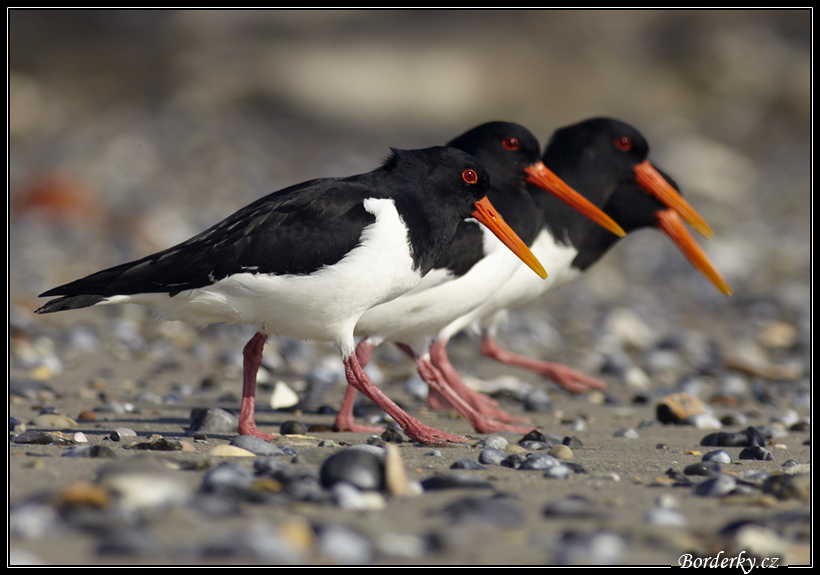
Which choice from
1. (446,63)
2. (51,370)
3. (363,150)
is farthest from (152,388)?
(446,63)

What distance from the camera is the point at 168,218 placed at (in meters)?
11.9

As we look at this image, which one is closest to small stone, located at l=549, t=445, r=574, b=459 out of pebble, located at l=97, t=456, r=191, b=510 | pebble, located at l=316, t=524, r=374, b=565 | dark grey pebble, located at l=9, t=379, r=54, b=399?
pebble, located at l=316, t=524, r=374, b=565

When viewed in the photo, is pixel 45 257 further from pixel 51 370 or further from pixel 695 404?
pixel 695 404

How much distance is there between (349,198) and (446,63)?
18387 mm

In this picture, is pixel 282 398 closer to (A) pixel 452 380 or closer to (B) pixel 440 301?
(A) pixel 452 380

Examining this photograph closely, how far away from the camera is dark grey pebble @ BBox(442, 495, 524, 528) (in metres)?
2.50

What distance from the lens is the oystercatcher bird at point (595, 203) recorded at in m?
5.75

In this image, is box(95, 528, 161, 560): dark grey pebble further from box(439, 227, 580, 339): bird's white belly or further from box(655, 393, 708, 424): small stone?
box(655, 393, 708, 424): small stone

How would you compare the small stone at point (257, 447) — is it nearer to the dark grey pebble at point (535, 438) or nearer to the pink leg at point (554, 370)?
the dark grey pebble at point (535, 438)

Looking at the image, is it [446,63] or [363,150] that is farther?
[446,63]

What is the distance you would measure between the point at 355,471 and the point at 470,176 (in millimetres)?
1905

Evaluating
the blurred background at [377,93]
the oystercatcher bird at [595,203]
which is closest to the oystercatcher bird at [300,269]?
the oystercatcher bird at [595,203]

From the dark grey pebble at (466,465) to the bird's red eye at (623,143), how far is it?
3.44 metres

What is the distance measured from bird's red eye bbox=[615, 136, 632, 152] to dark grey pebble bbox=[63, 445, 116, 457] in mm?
4131
